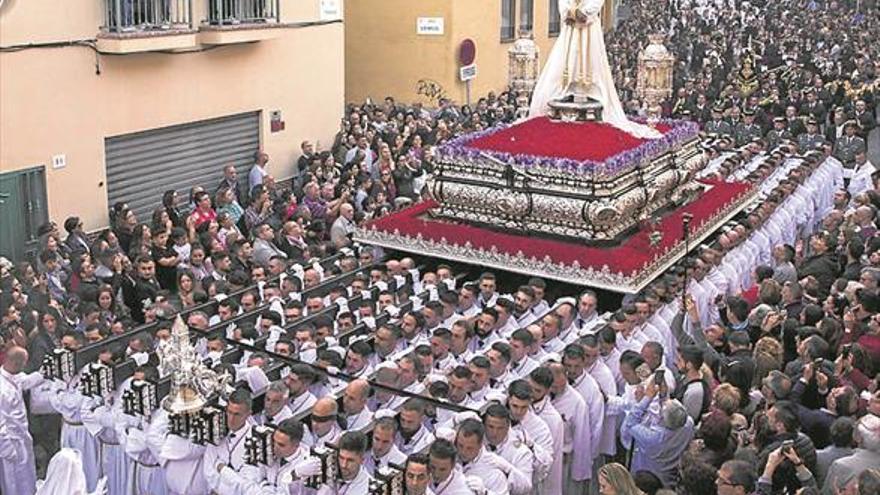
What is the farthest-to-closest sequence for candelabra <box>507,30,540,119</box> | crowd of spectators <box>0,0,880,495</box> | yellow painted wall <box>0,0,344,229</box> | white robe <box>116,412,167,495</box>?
candelabra <box>507,30,540,119</box>, yellow painted wall <box>0,0,344,229</box>, white robe <box>116,412,167,495</box>, crowd of spectators <box>0,0,880,495</box>

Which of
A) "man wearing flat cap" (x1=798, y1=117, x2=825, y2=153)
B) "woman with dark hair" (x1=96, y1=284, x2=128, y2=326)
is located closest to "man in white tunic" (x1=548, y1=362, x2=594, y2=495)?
"woman with dark hair" (x1=96, y1=284, x2=128, y2=326)

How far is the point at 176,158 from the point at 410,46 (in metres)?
7.77

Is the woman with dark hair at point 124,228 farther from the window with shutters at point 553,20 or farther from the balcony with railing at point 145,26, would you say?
the window with shutters at point 553,20

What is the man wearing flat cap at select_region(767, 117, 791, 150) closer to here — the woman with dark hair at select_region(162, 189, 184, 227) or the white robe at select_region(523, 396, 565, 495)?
the woman with dark hair at select_region(162, 189, 184, 227)

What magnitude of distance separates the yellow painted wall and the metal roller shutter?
166mm

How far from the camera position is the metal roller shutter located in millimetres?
13391

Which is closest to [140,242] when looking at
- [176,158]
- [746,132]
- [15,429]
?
[176,158]

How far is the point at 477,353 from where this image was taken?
8.10 meters

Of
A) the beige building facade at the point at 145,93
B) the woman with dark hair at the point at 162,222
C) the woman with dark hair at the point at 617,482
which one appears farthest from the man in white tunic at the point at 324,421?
the beige building facade at the point at 145,93

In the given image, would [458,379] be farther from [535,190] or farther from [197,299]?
[535,190]

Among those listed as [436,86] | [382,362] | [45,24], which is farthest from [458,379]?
[436,86]

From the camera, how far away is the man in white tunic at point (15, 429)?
293 inches

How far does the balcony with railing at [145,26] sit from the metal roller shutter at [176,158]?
3.77 ft

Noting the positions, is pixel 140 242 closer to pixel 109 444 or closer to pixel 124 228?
pixel 124 228
